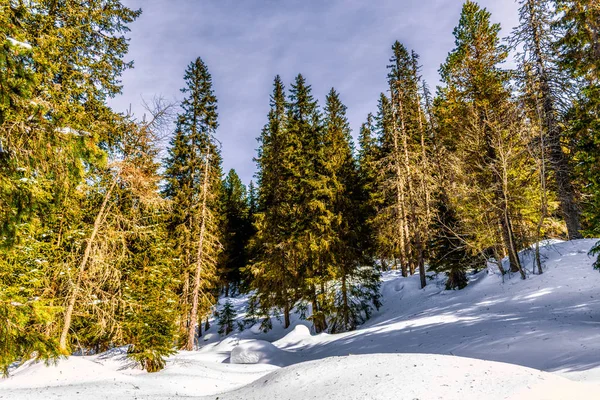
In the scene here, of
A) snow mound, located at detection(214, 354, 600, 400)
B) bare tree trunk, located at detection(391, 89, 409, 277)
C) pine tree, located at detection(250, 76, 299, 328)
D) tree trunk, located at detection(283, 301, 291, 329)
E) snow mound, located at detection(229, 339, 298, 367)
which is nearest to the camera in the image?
snow mound, located at detection(214, 354, 600, 400)

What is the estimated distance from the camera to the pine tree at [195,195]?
725 inches

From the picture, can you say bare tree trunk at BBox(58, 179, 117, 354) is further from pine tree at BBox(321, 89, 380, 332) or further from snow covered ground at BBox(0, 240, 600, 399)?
pine tree at BBox(321, 89, 380, 332)

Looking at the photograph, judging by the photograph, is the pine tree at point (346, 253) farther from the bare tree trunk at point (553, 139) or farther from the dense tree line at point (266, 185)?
the bare tree trunk at point (553, 139)

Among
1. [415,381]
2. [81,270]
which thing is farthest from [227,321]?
[415,381]

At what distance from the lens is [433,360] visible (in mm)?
5762

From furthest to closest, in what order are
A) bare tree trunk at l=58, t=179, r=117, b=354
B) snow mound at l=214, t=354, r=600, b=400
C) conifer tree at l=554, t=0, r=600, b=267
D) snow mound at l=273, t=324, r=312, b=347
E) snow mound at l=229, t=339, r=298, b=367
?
snow mound at l=273, t=324, r=312, b=347 < snow mound at l=229, t=339, r=298, b=367 < bare tree trunk at l=58, t=179, r=117, b=354 < conifer tree at l=554, t=0, r=600, b=267 < snow mound at l=214, t=354, r=600, b=400

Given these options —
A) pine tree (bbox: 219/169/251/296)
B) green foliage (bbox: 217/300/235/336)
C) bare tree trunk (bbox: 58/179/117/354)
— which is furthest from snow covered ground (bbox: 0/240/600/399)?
pine tree (bbox: 219/169/251/296)

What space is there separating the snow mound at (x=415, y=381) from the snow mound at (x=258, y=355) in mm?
7240

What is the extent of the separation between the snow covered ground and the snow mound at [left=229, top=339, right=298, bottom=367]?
0.04 meters

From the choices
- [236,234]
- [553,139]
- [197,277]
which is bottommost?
[197,277]

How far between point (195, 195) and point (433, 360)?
57.7 feet

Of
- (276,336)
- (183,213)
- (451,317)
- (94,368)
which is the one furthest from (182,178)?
(451,317)

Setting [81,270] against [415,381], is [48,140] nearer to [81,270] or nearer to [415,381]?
[415,381]

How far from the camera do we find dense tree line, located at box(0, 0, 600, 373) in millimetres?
4457
